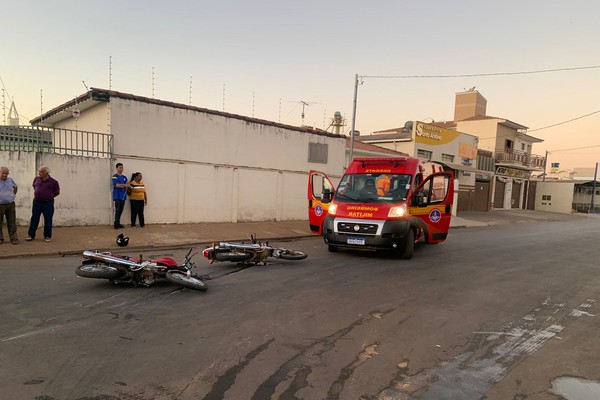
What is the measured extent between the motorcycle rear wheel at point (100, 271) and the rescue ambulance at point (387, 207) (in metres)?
4.96

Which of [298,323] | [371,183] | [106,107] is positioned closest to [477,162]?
[371,183]

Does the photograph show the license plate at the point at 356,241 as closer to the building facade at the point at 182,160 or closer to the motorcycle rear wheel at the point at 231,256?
the motorcycle rear wheel at the point at 231,256

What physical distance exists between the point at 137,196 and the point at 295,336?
900 centimetres

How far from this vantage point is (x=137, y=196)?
11875 mm

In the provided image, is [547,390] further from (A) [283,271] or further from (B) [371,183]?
(B) [371,183]

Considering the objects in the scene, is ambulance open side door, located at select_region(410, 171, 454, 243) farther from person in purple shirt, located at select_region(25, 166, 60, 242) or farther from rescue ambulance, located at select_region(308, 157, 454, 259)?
person in purple shirt, located at select_region(25, 166, 60, 242)

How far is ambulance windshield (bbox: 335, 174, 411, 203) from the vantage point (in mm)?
9688

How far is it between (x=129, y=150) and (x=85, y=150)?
1213 millimetres

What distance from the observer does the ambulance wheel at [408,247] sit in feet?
30.6

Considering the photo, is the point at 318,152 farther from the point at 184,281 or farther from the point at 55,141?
the point at 184,281

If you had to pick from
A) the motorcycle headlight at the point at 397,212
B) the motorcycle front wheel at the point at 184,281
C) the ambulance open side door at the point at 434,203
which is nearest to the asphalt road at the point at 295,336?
the motorcycle front wheel at the point at 184,281

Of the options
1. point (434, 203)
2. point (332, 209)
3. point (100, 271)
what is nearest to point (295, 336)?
point (100, 271)

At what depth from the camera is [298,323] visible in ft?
16.0

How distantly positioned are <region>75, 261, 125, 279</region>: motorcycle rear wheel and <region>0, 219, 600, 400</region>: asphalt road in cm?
24
